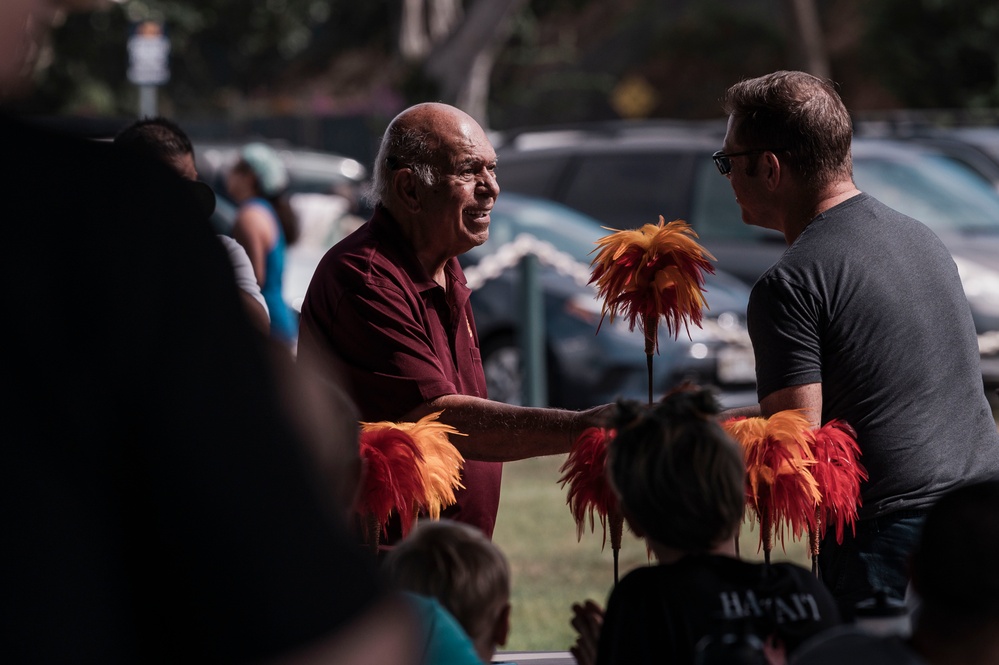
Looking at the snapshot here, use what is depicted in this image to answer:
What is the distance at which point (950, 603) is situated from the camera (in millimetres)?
2141

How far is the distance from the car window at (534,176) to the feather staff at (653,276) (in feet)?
27.2

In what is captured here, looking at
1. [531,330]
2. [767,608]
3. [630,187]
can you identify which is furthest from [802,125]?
[630,187]

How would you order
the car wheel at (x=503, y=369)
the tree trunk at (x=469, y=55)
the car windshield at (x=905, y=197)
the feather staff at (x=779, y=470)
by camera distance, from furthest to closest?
the tree trunk at (x=469, y=55), the car windshield at (x=905, y=197), the car wheel at (x=503, y=369), the feather staff at (x=779, y=470)

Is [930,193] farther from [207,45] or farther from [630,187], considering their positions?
[207,45]

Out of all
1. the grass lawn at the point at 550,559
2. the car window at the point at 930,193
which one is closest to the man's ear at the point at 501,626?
the grass lawn at the point at 550,559

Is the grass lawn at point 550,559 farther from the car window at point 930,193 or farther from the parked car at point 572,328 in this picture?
the car window at point 930,193

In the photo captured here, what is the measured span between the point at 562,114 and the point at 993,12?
568 inches

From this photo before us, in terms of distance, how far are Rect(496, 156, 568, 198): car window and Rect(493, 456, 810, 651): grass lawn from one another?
339cm

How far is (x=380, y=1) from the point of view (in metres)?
40.2

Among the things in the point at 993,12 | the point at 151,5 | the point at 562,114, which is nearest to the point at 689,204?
the point at 993,12

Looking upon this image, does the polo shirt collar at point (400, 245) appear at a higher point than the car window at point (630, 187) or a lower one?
higher

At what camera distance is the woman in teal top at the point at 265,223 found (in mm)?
7277

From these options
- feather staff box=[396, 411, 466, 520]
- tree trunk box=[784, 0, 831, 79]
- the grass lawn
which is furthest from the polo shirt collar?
tree trunk box=[784, 0, 831, 79]

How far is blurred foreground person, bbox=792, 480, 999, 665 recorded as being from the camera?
2115mm
